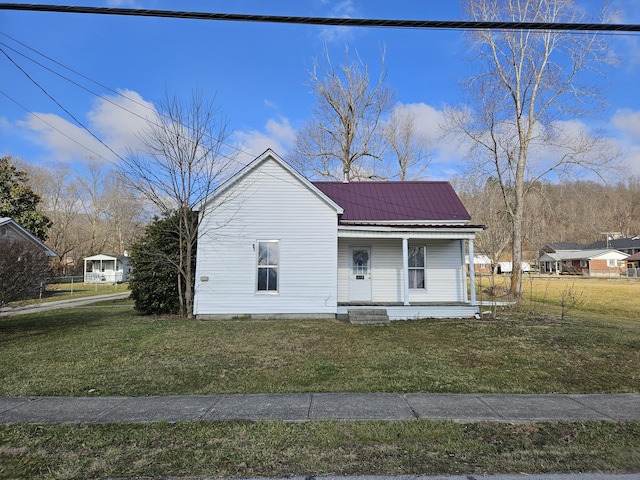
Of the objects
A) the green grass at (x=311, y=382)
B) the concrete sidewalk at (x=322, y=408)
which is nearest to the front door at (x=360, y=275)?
the green grass at (x=311, y=382)

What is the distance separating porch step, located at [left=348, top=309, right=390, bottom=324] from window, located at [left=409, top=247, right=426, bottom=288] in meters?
2.52

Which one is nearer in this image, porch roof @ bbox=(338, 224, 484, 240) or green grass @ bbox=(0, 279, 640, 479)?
green grass @ bbox=(0, 279, 640, 479)

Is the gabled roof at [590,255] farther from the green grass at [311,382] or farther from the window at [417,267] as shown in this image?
the window at [417,267]

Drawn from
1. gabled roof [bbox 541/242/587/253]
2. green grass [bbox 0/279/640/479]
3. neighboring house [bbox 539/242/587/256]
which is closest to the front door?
green grass [bbox 0/279/640/479]

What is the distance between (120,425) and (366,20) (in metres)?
5.62

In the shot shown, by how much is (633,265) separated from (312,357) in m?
72.4

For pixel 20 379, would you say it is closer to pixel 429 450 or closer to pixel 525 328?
pixel 429 450

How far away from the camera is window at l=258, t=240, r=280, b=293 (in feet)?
39.6

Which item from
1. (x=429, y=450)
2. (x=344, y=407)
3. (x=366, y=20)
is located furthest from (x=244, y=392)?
(x=366, y=20)

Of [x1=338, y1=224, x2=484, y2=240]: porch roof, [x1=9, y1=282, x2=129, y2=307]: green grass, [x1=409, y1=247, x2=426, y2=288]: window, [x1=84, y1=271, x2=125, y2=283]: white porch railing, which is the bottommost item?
[x1=9, y1=282, x2=129, y2=307]: green grass

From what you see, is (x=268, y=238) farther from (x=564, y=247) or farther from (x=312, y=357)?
(x=564, y=247)

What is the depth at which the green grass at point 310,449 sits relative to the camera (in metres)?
3.12

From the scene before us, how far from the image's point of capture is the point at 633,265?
191 feet

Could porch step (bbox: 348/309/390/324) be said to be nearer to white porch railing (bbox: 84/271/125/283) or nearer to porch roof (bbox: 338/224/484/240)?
porch roof (bbox: 338/224/484/240)
